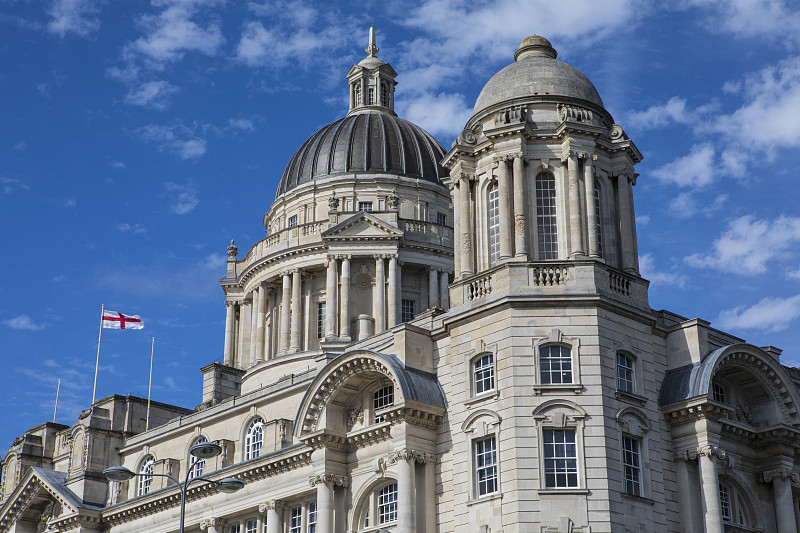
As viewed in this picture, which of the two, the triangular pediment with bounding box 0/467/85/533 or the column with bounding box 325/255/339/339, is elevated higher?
the column with bounding box 325/255/339/339

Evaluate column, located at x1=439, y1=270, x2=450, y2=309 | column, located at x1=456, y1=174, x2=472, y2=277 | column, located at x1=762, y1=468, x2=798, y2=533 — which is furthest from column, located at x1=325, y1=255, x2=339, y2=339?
column, located at x1=762, y1=468, x2=798, y2=533

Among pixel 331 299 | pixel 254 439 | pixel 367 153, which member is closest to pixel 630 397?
pixel 254 439

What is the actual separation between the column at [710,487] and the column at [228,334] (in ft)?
134

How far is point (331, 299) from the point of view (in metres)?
70.6

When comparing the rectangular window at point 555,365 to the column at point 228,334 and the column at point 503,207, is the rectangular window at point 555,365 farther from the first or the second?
the column at point 228,334

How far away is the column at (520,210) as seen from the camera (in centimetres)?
4591

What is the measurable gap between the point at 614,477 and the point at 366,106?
151 feet

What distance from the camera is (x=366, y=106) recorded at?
3268 inches

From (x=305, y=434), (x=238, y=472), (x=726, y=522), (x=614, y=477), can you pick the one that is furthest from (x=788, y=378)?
(x=238, y=472)

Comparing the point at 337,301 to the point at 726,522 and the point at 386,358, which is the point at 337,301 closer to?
the point at 386,358

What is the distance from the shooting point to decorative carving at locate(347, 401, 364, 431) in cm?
4878

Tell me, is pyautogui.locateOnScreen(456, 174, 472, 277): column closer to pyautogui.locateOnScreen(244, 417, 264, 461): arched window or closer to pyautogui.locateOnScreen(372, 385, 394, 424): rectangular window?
pyautogui.locateOnScreen(372, 385, 394, 424): rectangular window

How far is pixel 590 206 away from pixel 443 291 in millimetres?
26484

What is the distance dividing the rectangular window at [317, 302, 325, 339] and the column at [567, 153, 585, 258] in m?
27.8
